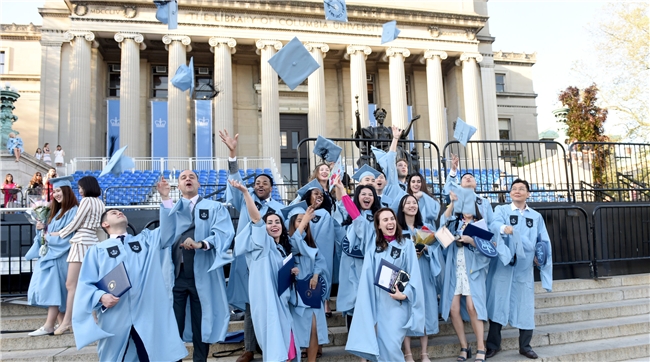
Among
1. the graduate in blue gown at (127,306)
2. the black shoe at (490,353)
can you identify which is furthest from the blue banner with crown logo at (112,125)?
the black shoe at (490,353)

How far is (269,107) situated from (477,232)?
25.0 m

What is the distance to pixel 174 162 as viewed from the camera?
2777 centimetres

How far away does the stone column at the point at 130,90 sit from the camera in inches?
1110

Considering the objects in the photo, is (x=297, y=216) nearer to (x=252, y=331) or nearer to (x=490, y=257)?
(x=252, y=331)

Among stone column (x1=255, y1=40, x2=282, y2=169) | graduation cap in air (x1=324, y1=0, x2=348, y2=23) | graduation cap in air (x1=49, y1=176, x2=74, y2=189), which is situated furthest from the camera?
stone column (x1=255, y1=40, x2=282, y2=169)

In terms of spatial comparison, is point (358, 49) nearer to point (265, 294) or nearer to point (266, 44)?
point (266, 44)

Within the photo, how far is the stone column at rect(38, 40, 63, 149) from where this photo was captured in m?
28.2

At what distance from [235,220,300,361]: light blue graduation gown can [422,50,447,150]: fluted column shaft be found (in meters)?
28.1

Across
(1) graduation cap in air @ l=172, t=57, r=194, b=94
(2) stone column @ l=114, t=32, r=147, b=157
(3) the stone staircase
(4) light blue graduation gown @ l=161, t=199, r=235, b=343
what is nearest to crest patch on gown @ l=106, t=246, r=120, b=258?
(4) light blue graduation gown @ l=161, t=199, r=235, b=343

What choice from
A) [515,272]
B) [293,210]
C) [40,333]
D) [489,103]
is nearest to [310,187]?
[293,210]

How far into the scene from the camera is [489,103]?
1379 inches

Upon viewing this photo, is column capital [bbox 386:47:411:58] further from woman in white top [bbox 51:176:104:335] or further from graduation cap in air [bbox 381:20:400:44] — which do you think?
woman in white top [bbox 51:176:104:335]

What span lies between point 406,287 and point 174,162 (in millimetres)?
24485

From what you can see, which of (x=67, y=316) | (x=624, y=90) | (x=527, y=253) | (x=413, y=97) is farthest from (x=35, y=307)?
(x=413, y=97)
